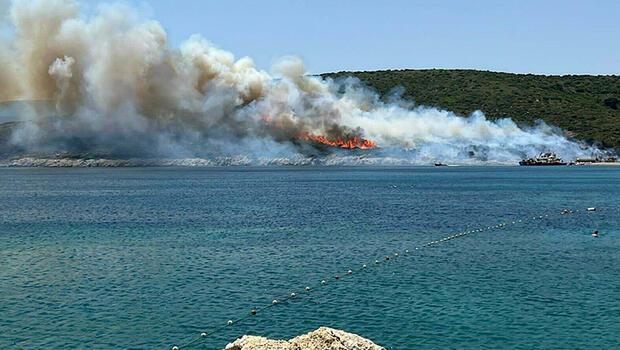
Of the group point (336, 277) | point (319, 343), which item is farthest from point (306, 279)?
point (319, 343)

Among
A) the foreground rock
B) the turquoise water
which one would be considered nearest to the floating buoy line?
the turquoise water

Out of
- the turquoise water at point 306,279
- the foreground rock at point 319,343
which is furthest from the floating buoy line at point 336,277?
the foreground rock at point 319,343

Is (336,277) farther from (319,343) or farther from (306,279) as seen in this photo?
(319,343)

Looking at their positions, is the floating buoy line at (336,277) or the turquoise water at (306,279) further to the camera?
the turquoise water at (306,279)

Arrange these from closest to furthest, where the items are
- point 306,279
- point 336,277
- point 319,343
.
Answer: point 319,343
point 306,279
point 336,277

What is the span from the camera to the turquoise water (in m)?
41.3

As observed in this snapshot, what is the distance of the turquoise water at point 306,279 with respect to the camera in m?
41.3

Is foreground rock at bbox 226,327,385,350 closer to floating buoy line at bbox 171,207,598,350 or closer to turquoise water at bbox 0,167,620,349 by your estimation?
turquoise water at bbox 0,167,620,349

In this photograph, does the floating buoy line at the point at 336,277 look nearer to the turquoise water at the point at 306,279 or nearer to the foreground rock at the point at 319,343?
the turquoise water at the point at 306,279

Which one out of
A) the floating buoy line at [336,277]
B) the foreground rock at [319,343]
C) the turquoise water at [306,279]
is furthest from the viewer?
the turquoise water at [306,279]

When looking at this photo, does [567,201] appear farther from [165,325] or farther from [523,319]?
[165,325]

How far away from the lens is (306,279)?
56812 millimetres

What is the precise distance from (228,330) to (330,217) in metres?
67.2

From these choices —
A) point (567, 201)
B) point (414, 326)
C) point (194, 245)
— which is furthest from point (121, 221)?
point (567, 201)
